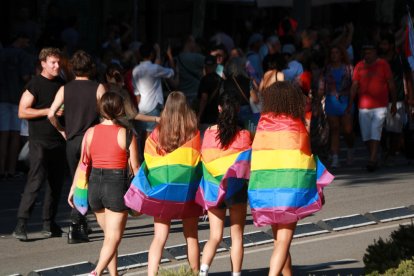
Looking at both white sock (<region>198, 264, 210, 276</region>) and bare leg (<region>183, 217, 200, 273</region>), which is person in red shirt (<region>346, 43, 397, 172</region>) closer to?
bare leg (<region>183, 217, 200, 273</region>)

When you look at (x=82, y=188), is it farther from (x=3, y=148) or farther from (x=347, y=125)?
(x=347, y=125)

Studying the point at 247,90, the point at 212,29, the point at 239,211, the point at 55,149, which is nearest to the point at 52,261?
the point at 55,149

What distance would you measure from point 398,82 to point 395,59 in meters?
0.46

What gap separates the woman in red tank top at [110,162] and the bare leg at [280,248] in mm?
1287

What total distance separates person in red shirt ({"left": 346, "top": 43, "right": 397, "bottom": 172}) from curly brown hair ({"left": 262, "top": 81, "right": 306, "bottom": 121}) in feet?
27.3

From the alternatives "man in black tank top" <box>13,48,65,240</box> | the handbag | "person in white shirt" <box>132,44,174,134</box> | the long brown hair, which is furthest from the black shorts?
"person in white shirt" <box>132,44,174,134</box>

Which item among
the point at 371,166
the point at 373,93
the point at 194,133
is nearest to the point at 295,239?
the point at 194,133

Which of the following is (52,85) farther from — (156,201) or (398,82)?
(398,82)

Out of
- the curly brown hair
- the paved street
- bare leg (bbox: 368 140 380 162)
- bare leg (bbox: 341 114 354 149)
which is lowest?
the paved street

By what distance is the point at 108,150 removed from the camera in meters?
10.3

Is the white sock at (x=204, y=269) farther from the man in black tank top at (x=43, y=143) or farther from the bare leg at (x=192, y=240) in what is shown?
the man in black tank top at (x=43, y=143)

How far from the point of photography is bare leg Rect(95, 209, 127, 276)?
9.97 m

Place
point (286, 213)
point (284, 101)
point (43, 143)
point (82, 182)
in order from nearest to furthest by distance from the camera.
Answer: point (286, 213) → point (284, 101) → point (82, 182) → point (43, 143)

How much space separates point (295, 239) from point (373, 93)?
5.58 meters
